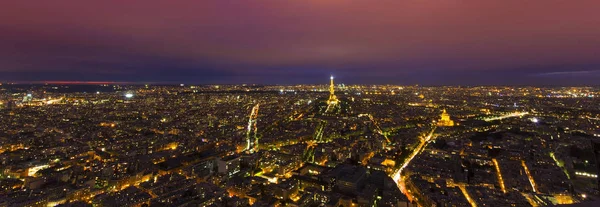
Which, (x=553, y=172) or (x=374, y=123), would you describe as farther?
(x=374, y=123)

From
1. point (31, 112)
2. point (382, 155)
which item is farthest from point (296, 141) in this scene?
point (31, 112)

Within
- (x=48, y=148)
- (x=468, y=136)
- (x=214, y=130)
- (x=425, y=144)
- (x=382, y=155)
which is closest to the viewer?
(x=382, y=155)

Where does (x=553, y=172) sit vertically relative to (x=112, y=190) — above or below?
above

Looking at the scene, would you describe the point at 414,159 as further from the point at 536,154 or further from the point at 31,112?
the point at 31,112

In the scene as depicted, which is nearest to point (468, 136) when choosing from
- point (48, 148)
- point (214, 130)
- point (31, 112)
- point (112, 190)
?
point (214, 130)

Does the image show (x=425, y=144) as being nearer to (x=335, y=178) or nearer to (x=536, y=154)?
(x=536, y=154)

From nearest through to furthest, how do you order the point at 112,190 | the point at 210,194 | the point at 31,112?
the point at 210,194, the point at 112,190, the point at 31,112

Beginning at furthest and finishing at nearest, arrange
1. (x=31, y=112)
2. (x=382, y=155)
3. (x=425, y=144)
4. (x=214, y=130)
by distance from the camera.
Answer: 1. (x=31, y=112)
2. (x=214, y=130)
3. (x=425, y=144)
4. (x=382, y=155)

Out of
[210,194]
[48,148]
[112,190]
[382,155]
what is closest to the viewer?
[210,194]

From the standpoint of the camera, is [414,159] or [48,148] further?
[48,148]
